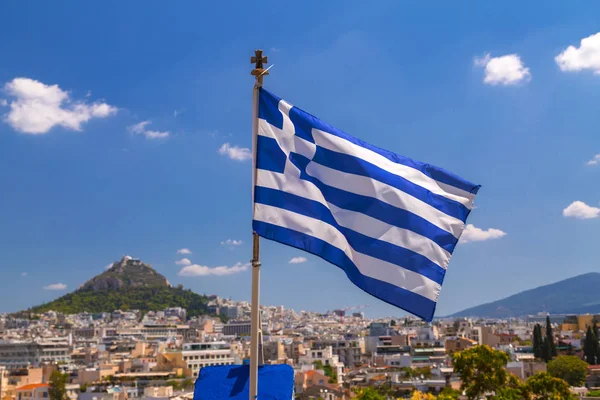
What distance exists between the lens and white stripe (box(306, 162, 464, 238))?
5.34m

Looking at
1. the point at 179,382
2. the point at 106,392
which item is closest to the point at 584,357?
the point at 179,382

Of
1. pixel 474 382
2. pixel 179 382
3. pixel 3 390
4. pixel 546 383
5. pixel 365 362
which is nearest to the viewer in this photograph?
pixel 546 383

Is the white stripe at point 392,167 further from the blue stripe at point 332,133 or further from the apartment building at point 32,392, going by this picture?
the apartment building at point 32,392

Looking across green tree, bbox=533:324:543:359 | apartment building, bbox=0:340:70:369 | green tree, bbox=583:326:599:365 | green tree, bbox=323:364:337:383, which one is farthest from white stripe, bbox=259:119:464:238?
apartment building, bbox=0:340:70:369

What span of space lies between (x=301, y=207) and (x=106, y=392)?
5202 cm

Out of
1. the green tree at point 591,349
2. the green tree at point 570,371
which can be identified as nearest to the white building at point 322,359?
the green tree at point 591,349

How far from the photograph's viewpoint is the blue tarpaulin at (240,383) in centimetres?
523

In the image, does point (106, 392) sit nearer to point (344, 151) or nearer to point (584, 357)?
point (584, 357)

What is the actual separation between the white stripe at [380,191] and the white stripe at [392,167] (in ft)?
0.44

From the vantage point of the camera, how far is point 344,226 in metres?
5.28

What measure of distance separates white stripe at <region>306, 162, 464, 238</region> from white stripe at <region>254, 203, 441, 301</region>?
1.10 ft

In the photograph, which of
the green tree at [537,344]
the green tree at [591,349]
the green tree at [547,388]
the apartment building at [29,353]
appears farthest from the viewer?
the apartment building at [29,353]

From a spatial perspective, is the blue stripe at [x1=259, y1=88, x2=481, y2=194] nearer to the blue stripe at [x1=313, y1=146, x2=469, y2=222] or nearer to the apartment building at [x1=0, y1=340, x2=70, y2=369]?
the blue stripe at [x1=313, y1=146, x2=469, y2=222]

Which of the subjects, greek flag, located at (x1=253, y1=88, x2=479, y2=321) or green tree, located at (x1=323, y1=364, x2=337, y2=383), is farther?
green tree, located at (x1=323, y1=364, x2=337, y2=383)
